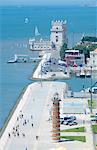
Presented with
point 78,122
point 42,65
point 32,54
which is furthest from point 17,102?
point 32,54

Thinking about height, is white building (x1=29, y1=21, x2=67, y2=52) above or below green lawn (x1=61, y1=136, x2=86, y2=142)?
above

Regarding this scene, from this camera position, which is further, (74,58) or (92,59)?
(74,58)

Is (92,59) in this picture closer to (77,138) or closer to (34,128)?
(34,128)

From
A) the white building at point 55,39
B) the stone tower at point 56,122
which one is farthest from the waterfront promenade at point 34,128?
the white building at point 55,39

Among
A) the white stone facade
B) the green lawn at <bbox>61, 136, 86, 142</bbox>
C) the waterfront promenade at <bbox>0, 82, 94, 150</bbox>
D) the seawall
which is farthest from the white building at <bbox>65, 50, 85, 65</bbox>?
the green lawn at <bbox>61, 136, 86, 142</bbox>

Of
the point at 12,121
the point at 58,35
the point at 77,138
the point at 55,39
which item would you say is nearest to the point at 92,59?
the point at 55,39

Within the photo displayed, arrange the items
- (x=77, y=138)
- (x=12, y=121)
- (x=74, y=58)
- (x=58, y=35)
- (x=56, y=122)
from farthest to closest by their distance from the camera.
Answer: (x=58, y=35) < (x=74, y=58) < (x=12, y=121) < (x=77, y=138) < (x=56, y=122)

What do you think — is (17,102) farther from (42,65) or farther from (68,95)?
(42,65)

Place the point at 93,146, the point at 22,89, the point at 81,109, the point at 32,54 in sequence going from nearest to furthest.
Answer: the point at 93,146 < the point at 81,109 < the point at 22,89 < the point at 32,54

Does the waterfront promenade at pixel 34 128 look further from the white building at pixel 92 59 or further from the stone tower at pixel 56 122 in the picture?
the white building at pixel 92 59

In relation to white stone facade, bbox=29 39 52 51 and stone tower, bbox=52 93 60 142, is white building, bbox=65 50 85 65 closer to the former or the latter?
white stone facade, bbox=29 39 52 51

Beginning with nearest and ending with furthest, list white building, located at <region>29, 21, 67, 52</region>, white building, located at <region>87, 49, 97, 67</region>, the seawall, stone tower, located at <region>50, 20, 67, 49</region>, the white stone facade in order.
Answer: the seawall < white building, located at <region>87, 49, 97, 67</region> < white building, located at <region>29, 21, 67, 52</region> < stone tower, located at <region>50, 20, 67, 49</region> < the white stone facade
